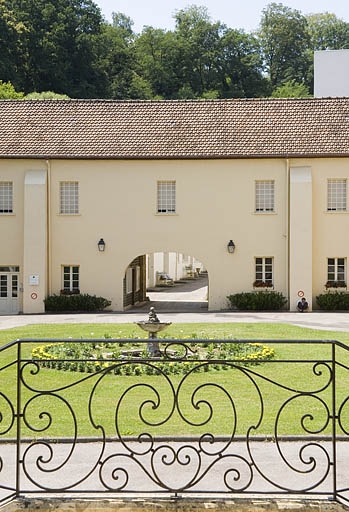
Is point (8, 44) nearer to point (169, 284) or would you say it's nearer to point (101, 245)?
point (169, 284)

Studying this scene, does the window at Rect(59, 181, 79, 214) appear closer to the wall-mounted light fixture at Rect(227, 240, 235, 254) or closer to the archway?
the archway

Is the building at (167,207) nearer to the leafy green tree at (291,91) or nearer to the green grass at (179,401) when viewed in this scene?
the green grass at (179,401)

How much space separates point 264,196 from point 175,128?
472cm

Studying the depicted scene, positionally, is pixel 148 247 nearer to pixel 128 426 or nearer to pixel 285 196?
pixel 285 196

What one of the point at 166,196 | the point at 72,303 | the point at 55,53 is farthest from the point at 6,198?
the point at 55,53

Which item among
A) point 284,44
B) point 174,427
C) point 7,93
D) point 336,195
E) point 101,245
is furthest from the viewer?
point 284,44

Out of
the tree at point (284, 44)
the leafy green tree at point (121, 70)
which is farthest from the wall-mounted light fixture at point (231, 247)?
the tree at point (284, 44)

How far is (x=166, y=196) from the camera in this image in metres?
33.2

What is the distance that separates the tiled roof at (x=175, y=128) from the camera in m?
32.7

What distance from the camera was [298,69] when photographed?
7875cm

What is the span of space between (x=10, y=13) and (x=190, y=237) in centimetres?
3838

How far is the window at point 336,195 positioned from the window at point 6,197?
1275 centimetres

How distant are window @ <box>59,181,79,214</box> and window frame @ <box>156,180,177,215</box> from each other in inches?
129

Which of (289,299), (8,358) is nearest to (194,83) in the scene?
(289,299)
